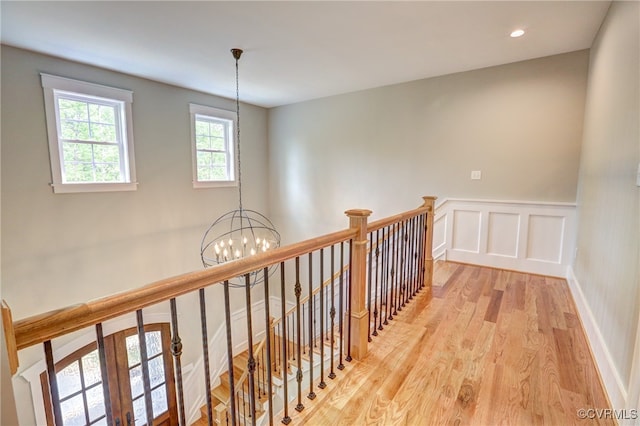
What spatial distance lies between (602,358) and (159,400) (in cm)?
496

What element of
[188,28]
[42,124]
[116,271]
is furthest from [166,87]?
[116,271]

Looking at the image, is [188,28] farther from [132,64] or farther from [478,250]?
[478,250]

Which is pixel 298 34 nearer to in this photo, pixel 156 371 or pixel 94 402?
pixel 156 371

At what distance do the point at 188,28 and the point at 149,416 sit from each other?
9.51 ft

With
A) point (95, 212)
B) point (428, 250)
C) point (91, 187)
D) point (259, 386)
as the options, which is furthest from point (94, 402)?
point (428, 250)

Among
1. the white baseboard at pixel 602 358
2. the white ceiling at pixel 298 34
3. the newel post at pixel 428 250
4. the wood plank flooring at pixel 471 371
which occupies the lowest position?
the wood plank flooring at pixel 471 371

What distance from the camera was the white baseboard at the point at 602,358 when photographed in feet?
4.83

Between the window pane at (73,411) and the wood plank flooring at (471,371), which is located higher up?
the wood plank flooring at (471,371)

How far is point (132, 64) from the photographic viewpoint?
11.3 ft

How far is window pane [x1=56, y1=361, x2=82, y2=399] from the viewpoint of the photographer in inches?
135

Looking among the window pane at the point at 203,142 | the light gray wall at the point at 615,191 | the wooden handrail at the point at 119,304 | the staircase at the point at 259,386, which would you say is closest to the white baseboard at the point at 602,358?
the light gray wall at the point at 615,191

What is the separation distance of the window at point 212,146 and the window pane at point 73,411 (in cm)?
301

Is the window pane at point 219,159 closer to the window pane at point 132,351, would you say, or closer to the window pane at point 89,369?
the window pane at point 132,351

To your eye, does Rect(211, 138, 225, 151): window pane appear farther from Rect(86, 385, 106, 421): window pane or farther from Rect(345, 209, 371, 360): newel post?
Rect(345, 209, 371, 360): newel post
